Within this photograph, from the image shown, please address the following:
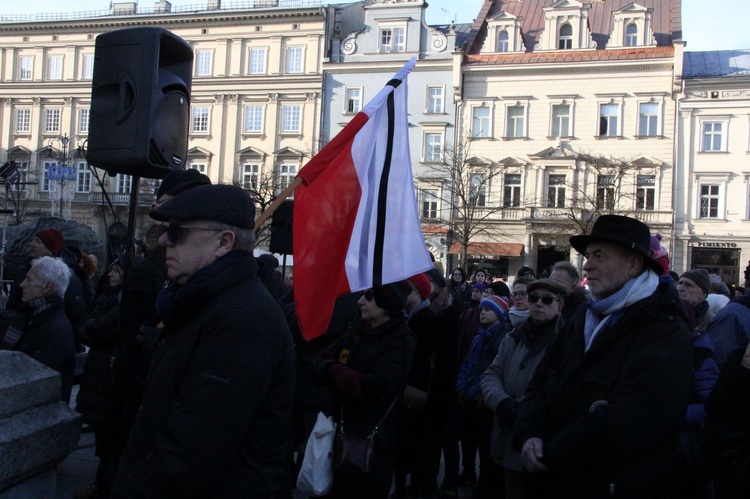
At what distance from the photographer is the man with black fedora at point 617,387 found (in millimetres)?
2684

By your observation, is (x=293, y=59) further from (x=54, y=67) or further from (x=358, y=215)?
(x=358, y=215)

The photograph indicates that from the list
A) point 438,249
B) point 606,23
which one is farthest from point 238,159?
point 606,23

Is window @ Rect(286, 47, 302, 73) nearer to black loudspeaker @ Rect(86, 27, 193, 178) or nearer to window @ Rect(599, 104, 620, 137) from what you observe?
window @ Rect(599, 104, 620, 137)

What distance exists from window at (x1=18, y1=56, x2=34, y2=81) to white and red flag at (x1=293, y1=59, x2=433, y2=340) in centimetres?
4415

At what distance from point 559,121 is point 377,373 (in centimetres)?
3129

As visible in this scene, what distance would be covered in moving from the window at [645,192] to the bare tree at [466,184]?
6.23 meters

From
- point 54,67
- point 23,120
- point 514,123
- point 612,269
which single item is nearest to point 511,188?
point 514,123

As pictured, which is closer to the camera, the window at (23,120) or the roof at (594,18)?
the roof at (594,18)

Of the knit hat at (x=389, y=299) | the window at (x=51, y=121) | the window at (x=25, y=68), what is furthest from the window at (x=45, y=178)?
the knit hat at (x=389, y=299)

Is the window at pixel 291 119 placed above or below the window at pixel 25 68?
below

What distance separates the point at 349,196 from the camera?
379cm

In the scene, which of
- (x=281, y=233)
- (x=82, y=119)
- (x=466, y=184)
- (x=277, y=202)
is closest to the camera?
(x=277, y=202)

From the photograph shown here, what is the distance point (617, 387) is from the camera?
2.73 metres

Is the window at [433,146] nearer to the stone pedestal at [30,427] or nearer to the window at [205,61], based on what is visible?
the window at [205,61]
